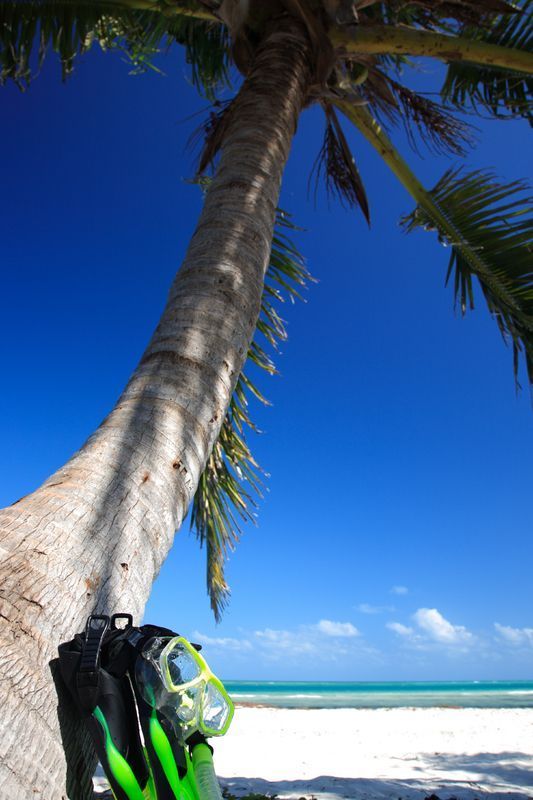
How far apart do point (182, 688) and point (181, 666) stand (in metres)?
0.05

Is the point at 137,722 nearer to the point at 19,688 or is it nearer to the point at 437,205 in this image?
the point at 19,688

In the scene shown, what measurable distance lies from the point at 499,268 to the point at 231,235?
2.61 m

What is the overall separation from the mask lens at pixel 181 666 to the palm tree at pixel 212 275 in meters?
0.20

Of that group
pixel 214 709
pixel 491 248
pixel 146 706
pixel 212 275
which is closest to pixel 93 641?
pixel 146 706

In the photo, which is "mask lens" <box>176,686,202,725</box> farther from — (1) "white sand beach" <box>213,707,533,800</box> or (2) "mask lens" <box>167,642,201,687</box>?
(1) "white sand beach" <box>213,707,533,800</box>

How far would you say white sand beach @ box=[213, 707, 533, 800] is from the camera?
180 inches

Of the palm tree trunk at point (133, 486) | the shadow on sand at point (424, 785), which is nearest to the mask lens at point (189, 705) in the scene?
the palm tree trunk at point (133, 486)

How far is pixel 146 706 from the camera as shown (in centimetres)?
117

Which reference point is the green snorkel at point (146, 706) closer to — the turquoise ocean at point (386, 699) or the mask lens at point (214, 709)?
the mask lens at point (214, 709)

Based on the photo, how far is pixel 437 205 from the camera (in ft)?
14.5

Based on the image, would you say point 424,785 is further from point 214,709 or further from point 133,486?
point 133,486

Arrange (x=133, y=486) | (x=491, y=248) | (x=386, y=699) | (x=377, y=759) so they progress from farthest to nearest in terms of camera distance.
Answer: (x=386, y=699), (x=377, y=759), (x=491, y=248), (x=133, y=486)

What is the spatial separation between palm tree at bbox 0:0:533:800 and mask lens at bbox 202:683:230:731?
0.27 meters

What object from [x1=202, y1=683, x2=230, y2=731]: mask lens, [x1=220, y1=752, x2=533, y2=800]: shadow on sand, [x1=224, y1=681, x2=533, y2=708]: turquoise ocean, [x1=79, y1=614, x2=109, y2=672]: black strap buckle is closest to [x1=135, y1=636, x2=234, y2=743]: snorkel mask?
[x1=202, y1=683, x2=230, y2=731]: mask lens
